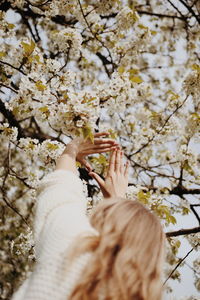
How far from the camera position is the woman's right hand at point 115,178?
2.06m

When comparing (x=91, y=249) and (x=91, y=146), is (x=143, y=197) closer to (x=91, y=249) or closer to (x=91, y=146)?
(x=91, y=146)

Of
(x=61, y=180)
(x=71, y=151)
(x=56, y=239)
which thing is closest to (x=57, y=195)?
(x=61, y=180)

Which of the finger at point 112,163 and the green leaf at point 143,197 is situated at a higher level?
the finger at point 112,163

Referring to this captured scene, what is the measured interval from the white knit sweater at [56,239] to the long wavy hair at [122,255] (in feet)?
0.11

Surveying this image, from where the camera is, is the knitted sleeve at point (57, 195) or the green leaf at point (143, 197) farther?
the green leaf at point (143, 197)

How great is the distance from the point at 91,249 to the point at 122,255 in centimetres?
11

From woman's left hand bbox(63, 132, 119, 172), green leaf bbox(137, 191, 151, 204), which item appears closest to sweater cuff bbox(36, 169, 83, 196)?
woman's left hand bbox(63, 132, 119, 172)

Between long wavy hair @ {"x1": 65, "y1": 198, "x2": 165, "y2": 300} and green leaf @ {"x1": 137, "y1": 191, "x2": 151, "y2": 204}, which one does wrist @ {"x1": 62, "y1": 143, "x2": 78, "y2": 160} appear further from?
green leaf @ {"x1": 137, "y1": 191, "x2": 151, "y2": 204}

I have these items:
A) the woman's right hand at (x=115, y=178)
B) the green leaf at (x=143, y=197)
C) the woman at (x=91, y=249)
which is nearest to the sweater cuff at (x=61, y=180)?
the woman at (x=91, y=249)

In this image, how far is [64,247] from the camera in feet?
3.75

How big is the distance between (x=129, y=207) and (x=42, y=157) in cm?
246

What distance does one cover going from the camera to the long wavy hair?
113 cm

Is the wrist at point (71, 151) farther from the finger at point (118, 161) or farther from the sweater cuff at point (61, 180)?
the finger at point (118, 161)

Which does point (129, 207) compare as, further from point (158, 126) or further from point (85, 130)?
point (158, 126)
